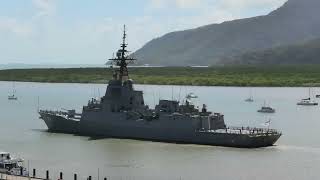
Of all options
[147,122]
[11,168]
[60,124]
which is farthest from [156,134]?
[11,168]

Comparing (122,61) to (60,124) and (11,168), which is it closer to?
(60,124)

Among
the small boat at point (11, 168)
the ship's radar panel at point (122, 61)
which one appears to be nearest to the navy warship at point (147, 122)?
the ship's radar panel at point (122, 61)

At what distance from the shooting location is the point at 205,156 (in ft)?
213

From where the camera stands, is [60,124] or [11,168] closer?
[11,168]

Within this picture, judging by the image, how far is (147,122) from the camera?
249 ft

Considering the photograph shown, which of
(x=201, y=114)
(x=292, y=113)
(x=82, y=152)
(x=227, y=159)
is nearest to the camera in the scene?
(x=227, y=159)

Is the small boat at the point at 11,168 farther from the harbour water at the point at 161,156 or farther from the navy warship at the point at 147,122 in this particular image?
the navy warship at the point at 147,122

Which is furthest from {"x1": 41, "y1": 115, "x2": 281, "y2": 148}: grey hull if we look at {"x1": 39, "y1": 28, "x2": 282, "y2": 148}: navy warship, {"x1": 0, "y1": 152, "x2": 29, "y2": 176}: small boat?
{"x1": 0, "y1": 152, "x2": 29, "y2": 176}: small boat

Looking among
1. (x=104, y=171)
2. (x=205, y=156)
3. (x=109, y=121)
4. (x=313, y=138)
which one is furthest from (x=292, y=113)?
(x=104, y=171)

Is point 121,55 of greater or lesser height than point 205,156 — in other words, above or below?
above

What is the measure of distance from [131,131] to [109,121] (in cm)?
335

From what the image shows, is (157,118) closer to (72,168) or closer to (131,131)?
(131,131)

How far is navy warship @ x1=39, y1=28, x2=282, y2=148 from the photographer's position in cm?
7150

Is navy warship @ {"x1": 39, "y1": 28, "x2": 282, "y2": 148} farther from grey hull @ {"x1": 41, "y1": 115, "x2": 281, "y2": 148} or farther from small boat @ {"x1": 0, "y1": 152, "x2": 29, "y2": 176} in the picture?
small boat @ {"x1": 0, "y1": 152, "x2": 29, "y2": 176}
